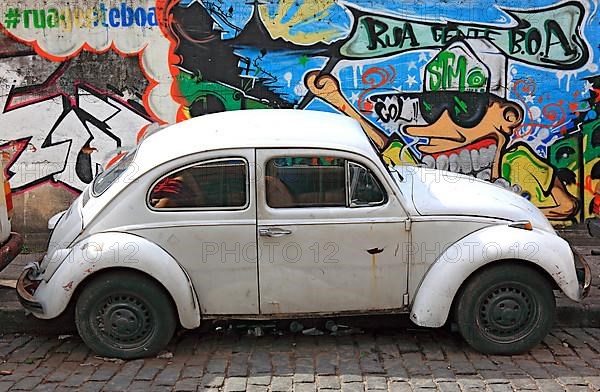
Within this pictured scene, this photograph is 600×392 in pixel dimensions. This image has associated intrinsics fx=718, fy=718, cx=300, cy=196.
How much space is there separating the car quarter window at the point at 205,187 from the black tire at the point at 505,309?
184cm

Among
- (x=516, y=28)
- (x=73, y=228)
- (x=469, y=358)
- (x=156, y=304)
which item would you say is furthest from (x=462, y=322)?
(x=516, y=28)

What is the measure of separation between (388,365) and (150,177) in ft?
7.37

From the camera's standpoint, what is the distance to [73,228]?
17.9 ft

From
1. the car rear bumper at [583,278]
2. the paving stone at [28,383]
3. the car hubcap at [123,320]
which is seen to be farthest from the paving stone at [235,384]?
the car rear bumper at [583,278]

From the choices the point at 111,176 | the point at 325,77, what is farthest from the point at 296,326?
the point at 325,77

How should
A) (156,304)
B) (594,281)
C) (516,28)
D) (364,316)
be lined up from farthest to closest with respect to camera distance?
(516,28)
(594,281)
(364,316)
(156,304)

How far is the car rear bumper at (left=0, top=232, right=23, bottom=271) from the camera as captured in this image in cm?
607

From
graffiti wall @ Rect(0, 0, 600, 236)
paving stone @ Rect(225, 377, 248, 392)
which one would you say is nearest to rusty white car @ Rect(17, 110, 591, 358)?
paving stone @ Rect(225, 377, 248, 392)

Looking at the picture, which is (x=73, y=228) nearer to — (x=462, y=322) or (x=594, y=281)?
(x=462, y=322)

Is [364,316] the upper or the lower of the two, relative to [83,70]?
lower

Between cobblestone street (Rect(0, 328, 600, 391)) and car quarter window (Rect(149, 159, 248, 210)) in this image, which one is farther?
car quarter window (Rect(149, 159, 248, 210))

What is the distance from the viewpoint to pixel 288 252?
528 centimetres

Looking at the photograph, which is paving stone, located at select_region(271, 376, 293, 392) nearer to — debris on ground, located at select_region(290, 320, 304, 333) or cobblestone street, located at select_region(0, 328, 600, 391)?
cobblestone street, located at select_region(0, 328, 600, 391)

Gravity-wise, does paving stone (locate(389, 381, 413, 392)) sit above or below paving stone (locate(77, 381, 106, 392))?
below
